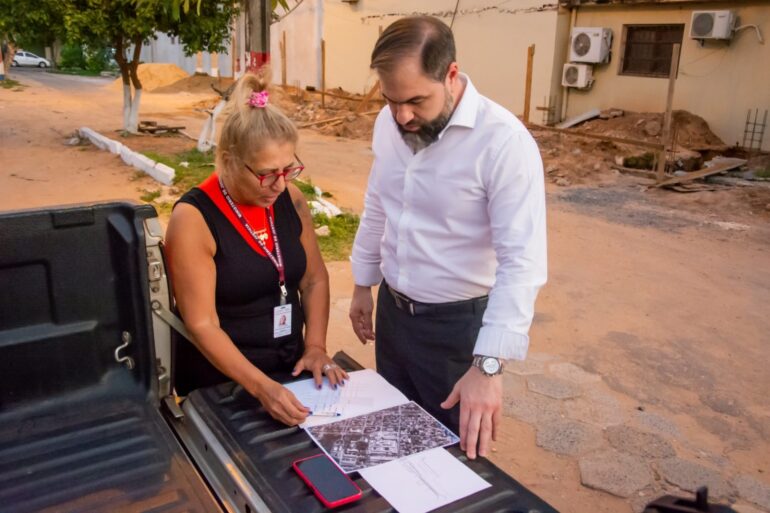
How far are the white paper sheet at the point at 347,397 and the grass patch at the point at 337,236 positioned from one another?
4.34m

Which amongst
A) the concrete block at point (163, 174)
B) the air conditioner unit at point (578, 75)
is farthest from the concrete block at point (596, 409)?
the air conditioner unit at point (578, 75)

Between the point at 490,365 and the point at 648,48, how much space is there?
42.5ft

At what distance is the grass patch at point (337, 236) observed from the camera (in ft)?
21.1

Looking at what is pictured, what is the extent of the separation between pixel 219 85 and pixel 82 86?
5.97m

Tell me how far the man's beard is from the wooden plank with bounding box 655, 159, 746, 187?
894cm

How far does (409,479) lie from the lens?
4.85 ft

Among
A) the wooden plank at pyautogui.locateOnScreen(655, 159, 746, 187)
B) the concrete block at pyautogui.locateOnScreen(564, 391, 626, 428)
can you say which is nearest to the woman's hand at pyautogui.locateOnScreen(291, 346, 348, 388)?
the concrete block at pyautogui.locateOnScreen(564, 391, 626, 428)

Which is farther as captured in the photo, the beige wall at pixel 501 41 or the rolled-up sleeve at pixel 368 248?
the beige wall at pixel 501 41

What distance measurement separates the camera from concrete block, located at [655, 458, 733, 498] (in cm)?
317

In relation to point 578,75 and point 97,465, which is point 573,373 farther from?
point 578,75

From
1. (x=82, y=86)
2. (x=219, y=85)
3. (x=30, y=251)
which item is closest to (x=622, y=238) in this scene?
(x=30, y=251)

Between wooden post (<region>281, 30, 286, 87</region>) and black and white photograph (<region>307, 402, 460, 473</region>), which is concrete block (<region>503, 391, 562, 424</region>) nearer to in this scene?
black and white photograph (<region>307, 402, 460, 473</region>)

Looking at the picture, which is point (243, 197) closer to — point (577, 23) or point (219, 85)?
point (577, 23)

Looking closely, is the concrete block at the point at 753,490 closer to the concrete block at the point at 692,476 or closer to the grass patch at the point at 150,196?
the concrete block at the point at 692,476
